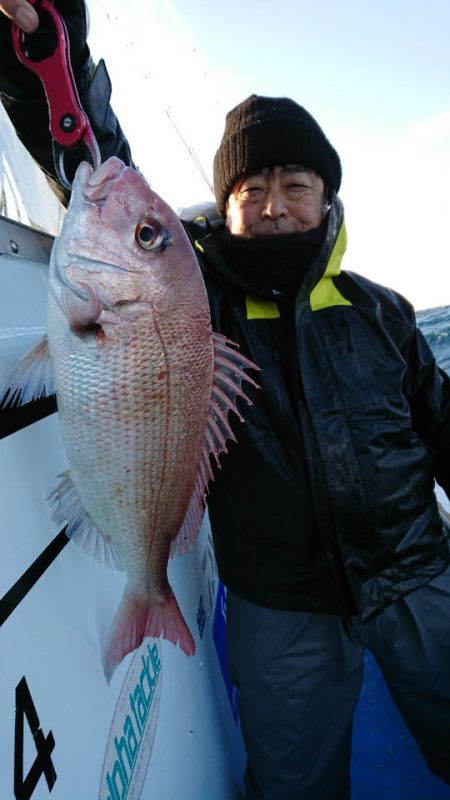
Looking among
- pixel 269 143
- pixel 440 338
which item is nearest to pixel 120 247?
pixel 269 143

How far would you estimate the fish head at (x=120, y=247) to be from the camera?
2.78 feet

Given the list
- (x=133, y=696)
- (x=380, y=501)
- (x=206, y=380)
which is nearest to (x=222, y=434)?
(x=206, y=380)

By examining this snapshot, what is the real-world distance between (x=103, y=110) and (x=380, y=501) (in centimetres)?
142

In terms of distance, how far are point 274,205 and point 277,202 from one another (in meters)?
0.02

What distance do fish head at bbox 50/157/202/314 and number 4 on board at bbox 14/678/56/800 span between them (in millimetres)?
635

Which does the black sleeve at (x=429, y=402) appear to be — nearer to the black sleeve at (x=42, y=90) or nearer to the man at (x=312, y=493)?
the man at (x=312, y=493)

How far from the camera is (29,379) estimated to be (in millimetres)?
772

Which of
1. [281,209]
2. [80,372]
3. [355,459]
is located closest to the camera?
[80,372]

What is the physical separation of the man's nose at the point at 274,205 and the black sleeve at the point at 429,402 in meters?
0.67

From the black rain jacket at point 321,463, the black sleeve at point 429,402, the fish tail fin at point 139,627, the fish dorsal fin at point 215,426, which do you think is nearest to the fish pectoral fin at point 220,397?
the fish dorsal fin at point 215,426

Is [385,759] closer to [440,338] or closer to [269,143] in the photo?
[269,143]

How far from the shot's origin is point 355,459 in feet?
4.94

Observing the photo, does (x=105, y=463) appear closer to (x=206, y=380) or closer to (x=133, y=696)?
(x=206, y=380)

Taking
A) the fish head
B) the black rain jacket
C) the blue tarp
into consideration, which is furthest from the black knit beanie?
the blue tarp
